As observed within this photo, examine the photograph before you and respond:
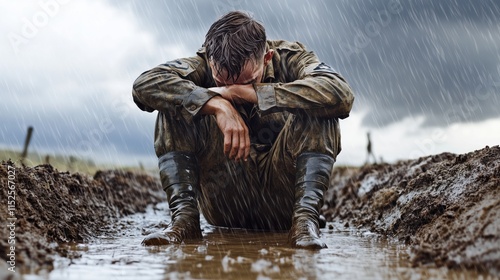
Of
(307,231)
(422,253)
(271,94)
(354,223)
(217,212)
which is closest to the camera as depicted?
(422,253)

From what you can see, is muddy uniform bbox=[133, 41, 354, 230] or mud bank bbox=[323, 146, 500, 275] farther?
muddy uniform bbox=[133, 41, 354, 230]

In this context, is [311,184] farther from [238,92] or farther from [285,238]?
[238,92]

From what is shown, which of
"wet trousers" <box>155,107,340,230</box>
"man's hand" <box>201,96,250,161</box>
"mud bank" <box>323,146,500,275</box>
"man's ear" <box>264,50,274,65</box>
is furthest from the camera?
"man's ear" <box>264,50,274,65</box>

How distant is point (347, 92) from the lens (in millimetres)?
3643

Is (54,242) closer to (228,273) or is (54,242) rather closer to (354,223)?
(228,273)

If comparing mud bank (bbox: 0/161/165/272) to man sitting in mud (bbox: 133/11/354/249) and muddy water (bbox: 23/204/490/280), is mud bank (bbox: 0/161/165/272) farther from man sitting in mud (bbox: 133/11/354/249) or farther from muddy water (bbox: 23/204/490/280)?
man sitting in mud (bbox: 133/11/354/249)

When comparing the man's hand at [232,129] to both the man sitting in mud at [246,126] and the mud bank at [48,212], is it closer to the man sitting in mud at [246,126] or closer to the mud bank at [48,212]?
the man sitting in mud at [246,126]

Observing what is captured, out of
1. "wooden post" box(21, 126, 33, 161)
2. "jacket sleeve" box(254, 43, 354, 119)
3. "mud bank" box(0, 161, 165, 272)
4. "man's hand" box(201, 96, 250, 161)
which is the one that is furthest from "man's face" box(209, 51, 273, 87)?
"wooden post" box(21, 126, 33, 161)

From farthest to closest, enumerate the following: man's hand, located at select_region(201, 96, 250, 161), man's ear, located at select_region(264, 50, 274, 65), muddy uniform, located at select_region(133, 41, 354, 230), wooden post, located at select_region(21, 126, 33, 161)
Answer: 1. wooden post, located at select_region(21, 126, 33, 161)
2. man's ear, located at select_region(264, 50, 274, 65)
3. muddy uniform, located at select_region(133, 41, 354, 230)
4. man's hand, located at select_region(201, 96, 250, 161)

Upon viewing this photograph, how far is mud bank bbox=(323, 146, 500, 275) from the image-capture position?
257 cm

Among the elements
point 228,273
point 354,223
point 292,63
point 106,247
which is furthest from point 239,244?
point 354,223

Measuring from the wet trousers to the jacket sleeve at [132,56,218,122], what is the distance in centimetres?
10

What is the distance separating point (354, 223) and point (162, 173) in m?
2.31

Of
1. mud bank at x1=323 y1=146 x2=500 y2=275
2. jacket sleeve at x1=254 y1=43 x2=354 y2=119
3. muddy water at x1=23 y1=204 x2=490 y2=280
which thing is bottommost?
muddy water at x1=23 y1=204 x2=490 y2=280
